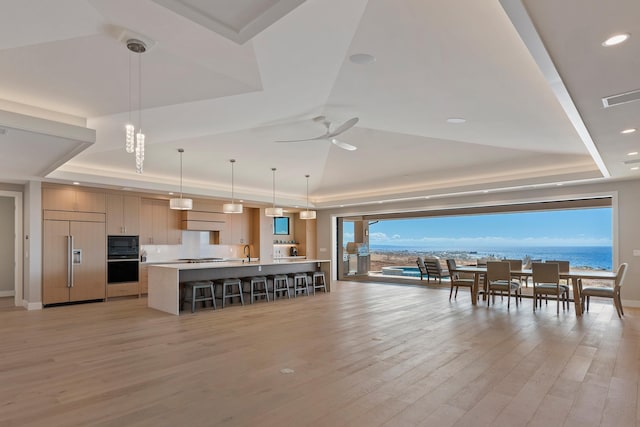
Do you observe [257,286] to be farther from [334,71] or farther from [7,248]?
[7,248]

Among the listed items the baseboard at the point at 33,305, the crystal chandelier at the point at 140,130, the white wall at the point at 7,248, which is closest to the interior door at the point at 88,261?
the baseboard at the point at 33,305

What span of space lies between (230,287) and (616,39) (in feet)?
23.2

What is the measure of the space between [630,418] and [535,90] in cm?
290

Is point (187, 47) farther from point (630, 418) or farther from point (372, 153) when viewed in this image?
point (372, 153)

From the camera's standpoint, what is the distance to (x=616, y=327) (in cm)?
555

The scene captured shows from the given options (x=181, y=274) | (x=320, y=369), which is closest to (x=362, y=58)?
(x=320, y=369)

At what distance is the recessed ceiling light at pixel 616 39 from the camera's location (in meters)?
2.29

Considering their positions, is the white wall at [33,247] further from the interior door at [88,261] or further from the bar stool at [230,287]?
the bar stool at [230,287]

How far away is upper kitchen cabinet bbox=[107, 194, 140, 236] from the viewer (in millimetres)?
8448

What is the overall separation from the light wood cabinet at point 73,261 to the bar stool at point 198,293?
7.65 ft

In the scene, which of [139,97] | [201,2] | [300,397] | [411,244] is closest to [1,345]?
[139,97]

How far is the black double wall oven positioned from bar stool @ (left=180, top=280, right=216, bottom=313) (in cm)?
224

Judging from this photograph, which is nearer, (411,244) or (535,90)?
(535,90)

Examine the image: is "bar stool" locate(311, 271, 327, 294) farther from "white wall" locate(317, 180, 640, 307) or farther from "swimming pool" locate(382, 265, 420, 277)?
"swimming pool" locate(382, 265, 420, 277)
